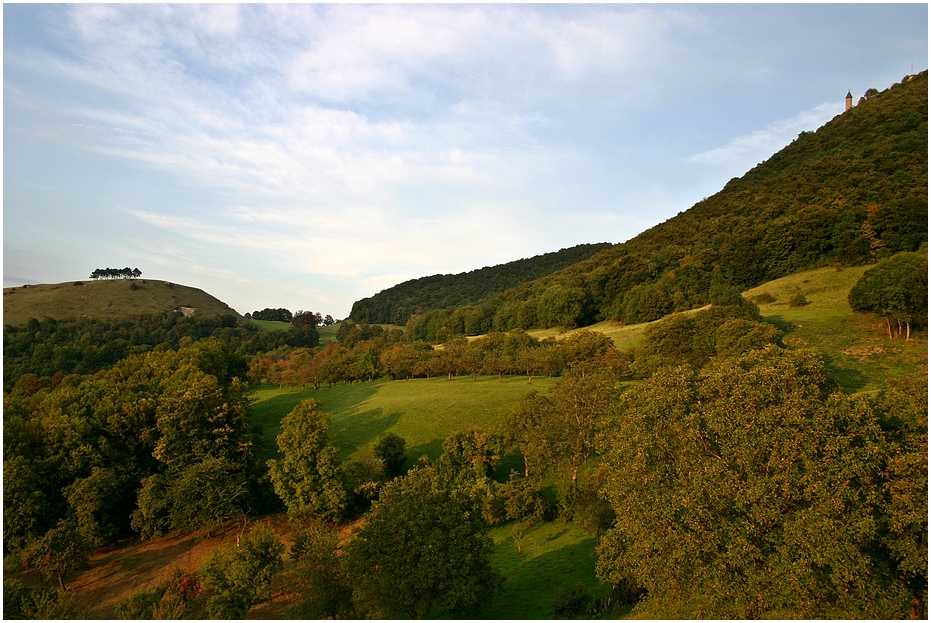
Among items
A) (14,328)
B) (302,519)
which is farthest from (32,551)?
Answer: (14,328)

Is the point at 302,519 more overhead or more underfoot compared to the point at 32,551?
more underfoot

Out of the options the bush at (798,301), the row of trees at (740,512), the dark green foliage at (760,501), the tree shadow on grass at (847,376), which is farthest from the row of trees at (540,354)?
the dark green foliage at (760,501)

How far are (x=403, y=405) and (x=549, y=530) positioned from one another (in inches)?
1024

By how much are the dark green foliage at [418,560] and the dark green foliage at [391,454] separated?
17.6 metres

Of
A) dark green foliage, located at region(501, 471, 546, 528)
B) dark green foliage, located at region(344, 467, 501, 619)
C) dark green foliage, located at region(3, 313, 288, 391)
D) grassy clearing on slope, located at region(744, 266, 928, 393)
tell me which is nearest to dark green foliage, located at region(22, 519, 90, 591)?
dark green foliage, located at region(344, 467, 501, 619)

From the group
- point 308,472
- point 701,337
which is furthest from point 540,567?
point 701,337

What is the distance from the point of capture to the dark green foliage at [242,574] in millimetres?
22938

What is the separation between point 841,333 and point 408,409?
54.9m

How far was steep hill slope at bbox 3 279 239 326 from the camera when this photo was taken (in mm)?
120750

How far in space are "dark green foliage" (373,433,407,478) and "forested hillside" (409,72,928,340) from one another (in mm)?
62471

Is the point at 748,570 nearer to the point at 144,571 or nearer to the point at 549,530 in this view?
the point at 549,530

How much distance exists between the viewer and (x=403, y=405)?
53.5 m

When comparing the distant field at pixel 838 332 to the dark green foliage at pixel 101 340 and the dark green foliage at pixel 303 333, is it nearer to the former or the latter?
the dark green foliage at pixel 101 340

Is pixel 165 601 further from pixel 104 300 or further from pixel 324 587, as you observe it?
pixel 104 300
